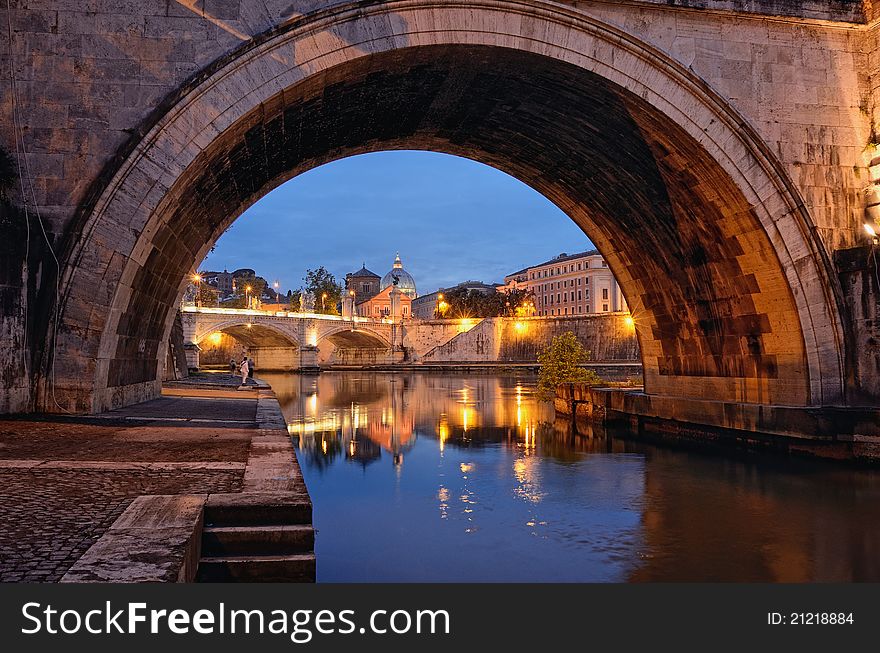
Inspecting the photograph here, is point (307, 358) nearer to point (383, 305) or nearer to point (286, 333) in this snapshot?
point (286, 333)

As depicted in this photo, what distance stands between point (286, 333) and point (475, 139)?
197 ft

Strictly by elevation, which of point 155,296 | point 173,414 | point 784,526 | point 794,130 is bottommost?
point 784,526

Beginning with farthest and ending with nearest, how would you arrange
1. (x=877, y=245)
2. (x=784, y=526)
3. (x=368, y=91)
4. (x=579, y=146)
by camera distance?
(x=579, y=146) → (x=368, y=91) → (x=877, y=245) → (x=784, y=526)

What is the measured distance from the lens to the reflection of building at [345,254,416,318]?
463 ft

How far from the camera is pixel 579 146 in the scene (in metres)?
16.0

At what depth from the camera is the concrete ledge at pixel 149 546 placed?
3.97 meters

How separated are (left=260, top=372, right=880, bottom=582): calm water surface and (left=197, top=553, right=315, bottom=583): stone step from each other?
1.29 m

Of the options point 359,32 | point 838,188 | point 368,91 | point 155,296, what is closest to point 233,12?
point 359,32

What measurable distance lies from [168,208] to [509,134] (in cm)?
862

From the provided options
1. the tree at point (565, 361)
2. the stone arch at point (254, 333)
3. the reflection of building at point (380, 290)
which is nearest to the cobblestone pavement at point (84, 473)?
the tree at point (565, 361)

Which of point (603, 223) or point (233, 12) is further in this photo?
point (603, 223)

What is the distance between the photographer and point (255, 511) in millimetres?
5727

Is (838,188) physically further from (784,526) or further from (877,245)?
(784,526)

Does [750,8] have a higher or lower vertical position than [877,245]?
higher
